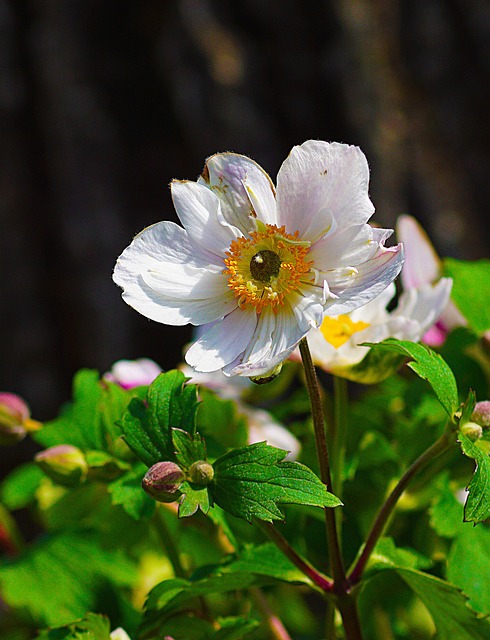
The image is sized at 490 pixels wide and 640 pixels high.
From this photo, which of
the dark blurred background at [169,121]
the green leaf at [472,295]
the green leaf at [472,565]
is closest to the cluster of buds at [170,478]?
the green leaf at [472,565]

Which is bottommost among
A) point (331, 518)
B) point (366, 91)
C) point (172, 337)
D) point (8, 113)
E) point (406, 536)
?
point (172, 337)

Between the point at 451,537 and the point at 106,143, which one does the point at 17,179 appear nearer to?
the point at 106,143

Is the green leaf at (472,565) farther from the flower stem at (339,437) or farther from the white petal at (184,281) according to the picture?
the white petal at (184,281)

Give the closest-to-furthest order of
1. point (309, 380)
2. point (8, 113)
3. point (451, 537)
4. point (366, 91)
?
point (309, 380) < point (451, 537) < point (366, 91) < point (8, 113)

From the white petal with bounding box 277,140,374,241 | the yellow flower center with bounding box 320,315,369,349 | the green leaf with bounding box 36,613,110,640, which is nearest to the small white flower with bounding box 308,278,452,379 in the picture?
the yellow flower center with bounding box 320,315,369,349

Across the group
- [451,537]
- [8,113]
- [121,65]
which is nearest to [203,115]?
[121,65]

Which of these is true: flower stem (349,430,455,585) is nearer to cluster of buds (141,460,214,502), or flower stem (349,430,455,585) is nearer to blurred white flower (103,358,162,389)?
cluster of buds (141,460,214,502)
